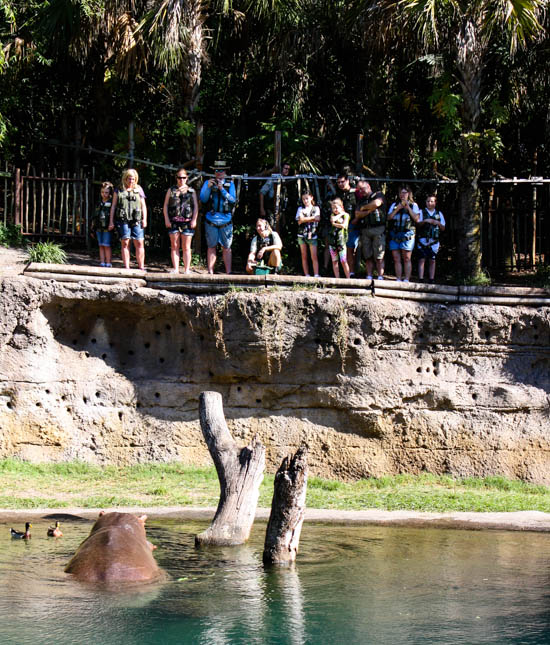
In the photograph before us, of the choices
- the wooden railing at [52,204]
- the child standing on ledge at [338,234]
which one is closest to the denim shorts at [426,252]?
the child standing on ledge at [338,234]

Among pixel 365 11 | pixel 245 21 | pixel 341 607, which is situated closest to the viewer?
pixel 341 607

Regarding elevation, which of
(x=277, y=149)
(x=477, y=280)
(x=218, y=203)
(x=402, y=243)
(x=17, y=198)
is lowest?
(x=477, y=280)

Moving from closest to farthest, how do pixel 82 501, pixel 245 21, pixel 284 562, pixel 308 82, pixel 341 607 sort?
pixel 341 607
pixel 284 562
pixel 82 501
pixel 245 21
pixel 308 82

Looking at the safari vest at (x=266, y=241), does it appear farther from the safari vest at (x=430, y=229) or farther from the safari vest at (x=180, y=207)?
the safari vest at (x=430, y=229)

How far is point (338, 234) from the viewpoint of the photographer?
15.5 m

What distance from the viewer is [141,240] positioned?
15500 mm

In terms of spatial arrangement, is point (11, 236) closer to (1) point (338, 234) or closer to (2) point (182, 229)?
(2) point (182, 229)

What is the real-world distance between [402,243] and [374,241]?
43 cm

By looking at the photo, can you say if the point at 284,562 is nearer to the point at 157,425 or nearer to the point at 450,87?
the point at 157,425

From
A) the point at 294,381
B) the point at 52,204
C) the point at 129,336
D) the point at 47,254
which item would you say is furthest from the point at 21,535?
the point at 52,204

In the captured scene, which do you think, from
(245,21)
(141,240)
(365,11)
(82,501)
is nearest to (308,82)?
(245,21)

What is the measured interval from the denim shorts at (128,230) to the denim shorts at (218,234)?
3.35 ft

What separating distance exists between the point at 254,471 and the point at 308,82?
1088 centimetres

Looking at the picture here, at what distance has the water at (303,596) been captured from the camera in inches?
303
